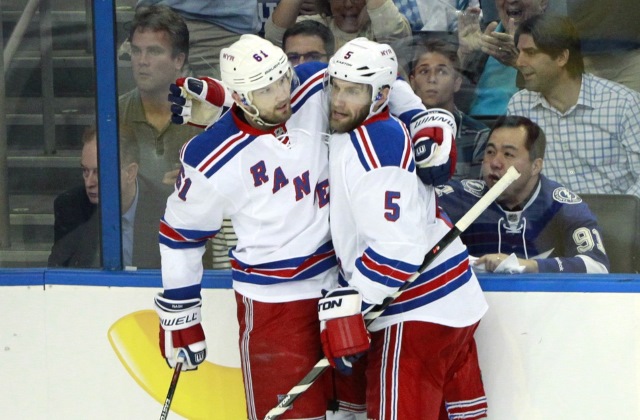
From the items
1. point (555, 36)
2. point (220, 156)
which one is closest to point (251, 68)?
point (220, 156)

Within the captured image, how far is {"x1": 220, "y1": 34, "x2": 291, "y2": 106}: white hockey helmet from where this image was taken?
8.63 ft

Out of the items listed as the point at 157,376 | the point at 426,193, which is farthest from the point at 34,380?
the point at 426,193

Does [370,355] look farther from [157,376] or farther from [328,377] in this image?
[157,376]

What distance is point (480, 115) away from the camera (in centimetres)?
311

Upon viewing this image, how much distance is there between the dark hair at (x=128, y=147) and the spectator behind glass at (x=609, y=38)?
4.26ft

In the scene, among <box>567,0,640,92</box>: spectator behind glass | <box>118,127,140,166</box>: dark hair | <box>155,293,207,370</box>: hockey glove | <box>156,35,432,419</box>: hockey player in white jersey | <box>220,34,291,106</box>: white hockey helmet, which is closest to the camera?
<box>220,34,291,106</box>: white hockey helmet

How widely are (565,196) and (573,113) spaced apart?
0.24 metres

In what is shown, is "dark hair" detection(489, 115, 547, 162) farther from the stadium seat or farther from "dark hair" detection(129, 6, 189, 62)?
"dark hair" detection(129, 6, 189, 62)

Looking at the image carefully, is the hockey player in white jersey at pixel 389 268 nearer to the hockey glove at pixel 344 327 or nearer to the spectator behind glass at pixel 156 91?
the hockey glove at pixel 344 327

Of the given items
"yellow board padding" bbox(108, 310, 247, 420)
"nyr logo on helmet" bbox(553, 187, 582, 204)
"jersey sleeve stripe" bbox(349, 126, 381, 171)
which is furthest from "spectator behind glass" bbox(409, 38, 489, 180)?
"yellow board padding" bbox(108, 310, 247, 420)

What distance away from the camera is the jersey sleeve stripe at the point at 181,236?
2807mm

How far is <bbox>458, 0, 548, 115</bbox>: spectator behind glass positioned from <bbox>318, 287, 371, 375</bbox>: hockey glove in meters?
0.76

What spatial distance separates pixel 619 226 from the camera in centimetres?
310

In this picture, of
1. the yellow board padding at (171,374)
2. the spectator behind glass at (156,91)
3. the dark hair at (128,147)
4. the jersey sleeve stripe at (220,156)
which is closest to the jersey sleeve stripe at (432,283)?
the jersey sleeve stripe at (220,156)
